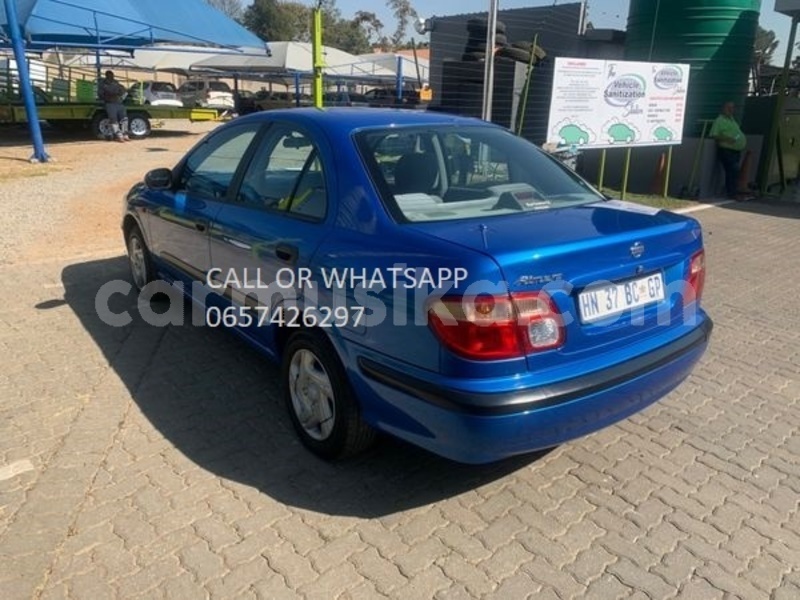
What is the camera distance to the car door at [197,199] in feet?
12.6

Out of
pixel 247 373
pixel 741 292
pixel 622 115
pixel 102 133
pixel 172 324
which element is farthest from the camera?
pixel 102 133

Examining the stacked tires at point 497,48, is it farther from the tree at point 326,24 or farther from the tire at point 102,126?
the tree at point 326,24

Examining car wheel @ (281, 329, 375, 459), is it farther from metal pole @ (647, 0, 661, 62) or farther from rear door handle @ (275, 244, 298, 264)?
metal pole @ (647, 0, 661, 62)

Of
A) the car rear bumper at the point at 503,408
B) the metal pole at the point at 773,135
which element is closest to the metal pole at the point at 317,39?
the car rear bumper at the point at 503,408

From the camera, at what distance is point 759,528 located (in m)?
2.69

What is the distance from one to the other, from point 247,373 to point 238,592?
6.11ft

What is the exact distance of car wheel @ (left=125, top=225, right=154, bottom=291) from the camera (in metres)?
5.06

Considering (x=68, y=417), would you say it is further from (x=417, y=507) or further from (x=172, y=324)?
(x=417, y=507)

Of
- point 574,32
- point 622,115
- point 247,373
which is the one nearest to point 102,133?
point 574,32

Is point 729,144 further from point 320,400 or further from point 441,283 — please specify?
point 441,283

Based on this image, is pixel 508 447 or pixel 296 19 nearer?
pixel 508 447

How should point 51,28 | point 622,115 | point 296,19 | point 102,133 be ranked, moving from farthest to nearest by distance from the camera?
1. point 296,19
2. point 102,133
3. point 51,28
4. point 622,115

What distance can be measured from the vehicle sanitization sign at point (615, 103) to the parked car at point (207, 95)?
84.9 feet

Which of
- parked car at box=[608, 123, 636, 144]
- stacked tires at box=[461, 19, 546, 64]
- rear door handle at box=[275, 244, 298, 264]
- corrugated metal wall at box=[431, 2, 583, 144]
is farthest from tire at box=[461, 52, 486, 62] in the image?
rear door handle at box=[275, 244, 298, 264]
